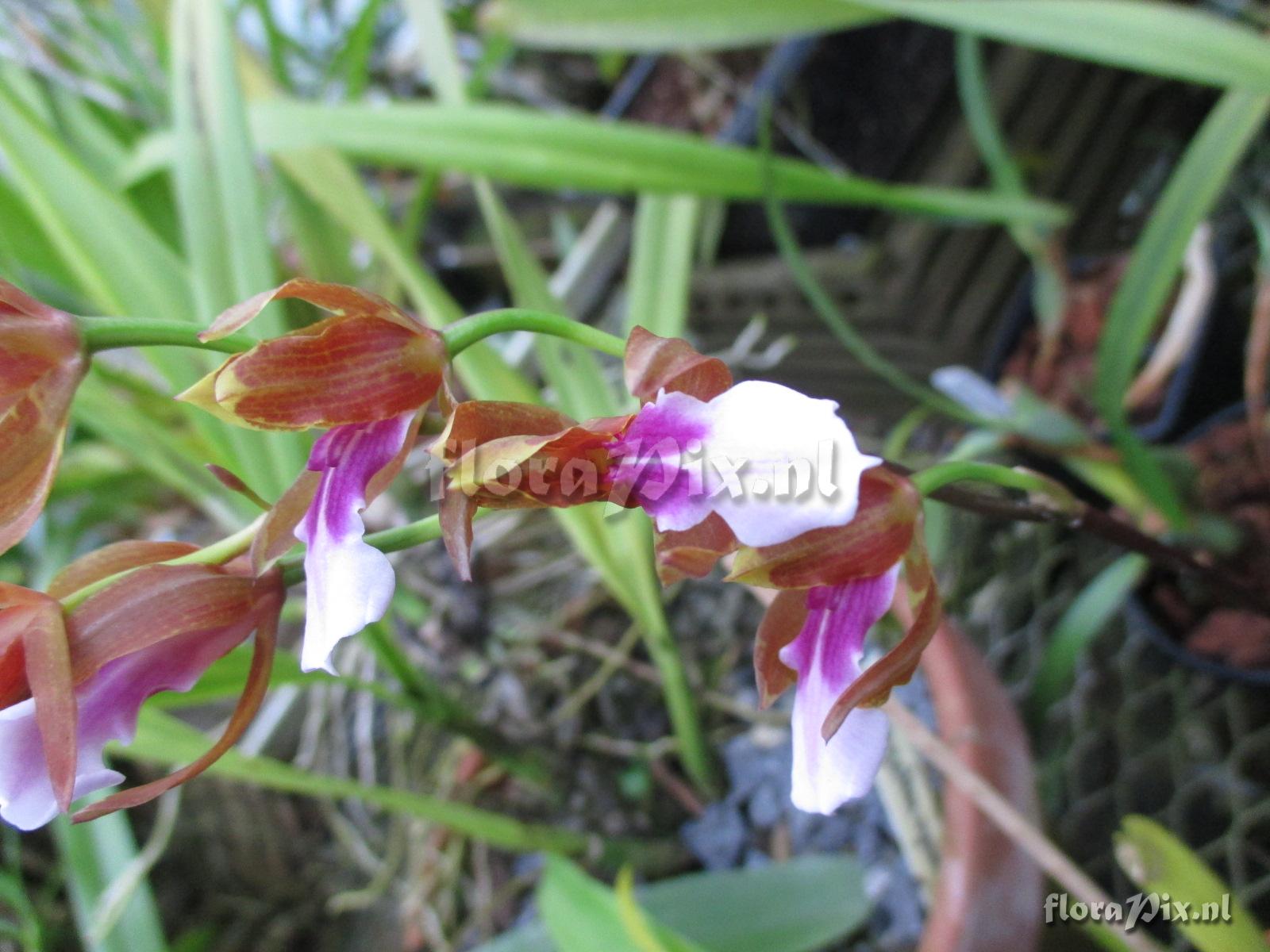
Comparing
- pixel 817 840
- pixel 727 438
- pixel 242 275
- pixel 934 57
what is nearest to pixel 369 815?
pixel 817 840

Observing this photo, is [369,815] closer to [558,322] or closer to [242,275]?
[242,275]

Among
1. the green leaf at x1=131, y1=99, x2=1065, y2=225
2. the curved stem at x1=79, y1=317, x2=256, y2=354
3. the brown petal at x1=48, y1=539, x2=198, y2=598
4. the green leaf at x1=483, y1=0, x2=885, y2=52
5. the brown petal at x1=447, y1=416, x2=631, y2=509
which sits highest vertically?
the green leaf at x1=483, y1=0, x2=885, y2=52

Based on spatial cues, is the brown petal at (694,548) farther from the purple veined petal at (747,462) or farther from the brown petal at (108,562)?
the brown petal at (108,562)

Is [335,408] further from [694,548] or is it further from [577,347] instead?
[577,347]

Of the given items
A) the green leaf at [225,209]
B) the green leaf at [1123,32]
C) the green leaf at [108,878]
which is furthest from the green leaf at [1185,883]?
the green leaf at [108,878]

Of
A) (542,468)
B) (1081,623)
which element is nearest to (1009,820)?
(1081,623)

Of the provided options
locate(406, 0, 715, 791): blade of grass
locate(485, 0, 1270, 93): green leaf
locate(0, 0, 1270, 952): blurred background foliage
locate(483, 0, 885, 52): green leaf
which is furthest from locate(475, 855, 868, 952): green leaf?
locate(483, 0, 885, 52): green leaf

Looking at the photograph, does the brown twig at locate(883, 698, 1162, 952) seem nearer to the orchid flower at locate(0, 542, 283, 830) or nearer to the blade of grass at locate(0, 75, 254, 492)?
the orchid flower at locate(0, 542, 283, 830)
